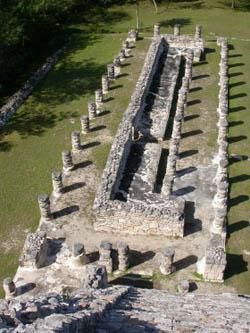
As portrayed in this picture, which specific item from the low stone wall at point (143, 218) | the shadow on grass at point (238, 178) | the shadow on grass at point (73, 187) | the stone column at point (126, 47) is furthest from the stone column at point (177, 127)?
the stone column at point (126, 47)

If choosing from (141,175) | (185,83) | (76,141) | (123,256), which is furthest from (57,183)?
(185,83)

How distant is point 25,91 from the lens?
2792 cm

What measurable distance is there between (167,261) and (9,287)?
5120mm

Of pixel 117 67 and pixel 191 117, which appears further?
pixel 117 67

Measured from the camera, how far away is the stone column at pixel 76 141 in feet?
72.8

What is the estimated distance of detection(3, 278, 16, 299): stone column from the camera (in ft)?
49.8

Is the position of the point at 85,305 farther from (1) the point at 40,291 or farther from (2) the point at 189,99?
(2) the point at 189,99

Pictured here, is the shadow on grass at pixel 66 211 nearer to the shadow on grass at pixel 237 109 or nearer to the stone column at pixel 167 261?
the stone column at pixel 167 261

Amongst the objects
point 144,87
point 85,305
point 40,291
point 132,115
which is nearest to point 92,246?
point 40,291

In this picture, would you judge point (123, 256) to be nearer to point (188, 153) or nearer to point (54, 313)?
point (54, 313)

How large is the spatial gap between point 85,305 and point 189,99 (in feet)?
60.0

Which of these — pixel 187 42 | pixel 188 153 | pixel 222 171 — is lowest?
pixel 222 171

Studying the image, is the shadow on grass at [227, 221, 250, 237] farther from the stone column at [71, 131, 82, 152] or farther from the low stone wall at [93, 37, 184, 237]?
the stone column at [71, 131, 82, 152]

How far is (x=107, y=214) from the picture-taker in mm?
17516
